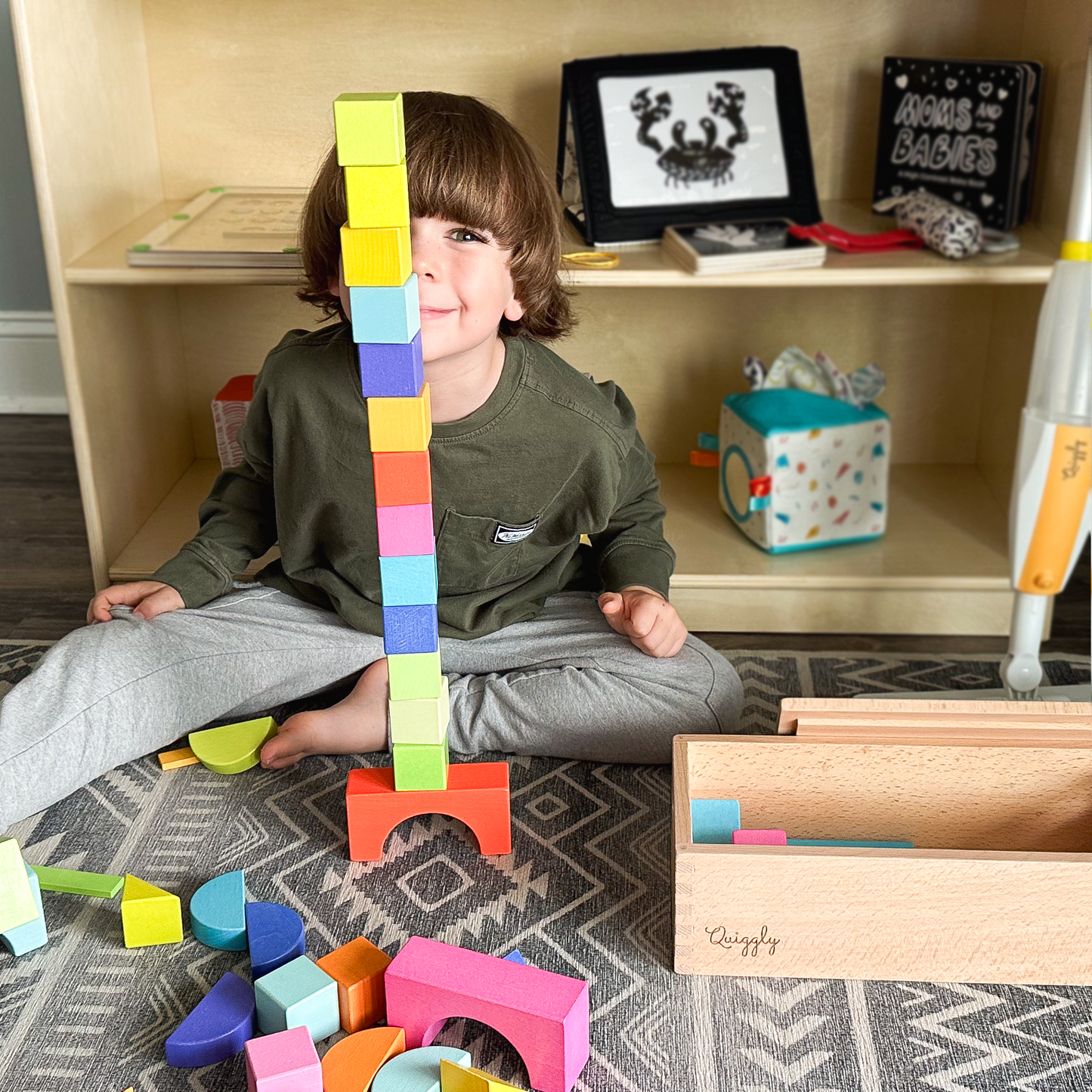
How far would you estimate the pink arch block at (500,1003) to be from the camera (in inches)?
32.9

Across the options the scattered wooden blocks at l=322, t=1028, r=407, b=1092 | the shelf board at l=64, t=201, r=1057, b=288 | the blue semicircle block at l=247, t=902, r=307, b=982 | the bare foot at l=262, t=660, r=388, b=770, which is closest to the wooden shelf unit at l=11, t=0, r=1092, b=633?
the shelf board at l=64, t=201, r=1057, b=288

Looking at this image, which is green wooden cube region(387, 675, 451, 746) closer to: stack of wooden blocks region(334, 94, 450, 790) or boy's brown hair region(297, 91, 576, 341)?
stack of wooden blocks region(334, 94, 450, 790)

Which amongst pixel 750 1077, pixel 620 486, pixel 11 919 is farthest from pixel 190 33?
pixel 750 1077

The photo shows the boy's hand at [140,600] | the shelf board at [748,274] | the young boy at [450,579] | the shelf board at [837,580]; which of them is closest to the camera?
the young boy at [450,579]

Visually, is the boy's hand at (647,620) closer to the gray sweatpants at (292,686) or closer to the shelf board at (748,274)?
the gray sweatpants at (292,686)

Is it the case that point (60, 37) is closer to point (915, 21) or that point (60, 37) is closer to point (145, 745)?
point (145, 745)

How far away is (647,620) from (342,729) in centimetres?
31

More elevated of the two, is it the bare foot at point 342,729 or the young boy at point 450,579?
the young boy at point 450,579

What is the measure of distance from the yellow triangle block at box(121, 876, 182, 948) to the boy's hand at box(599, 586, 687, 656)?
0.45 m

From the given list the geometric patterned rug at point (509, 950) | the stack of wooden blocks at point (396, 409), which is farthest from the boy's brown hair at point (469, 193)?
the geometric patterned rug at point (509, 950)

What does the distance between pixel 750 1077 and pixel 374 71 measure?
49.4 inches

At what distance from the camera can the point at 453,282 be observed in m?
1.04

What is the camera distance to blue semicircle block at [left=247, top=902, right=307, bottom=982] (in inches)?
36.8

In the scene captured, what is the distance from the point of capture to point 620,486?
128 centimetres
